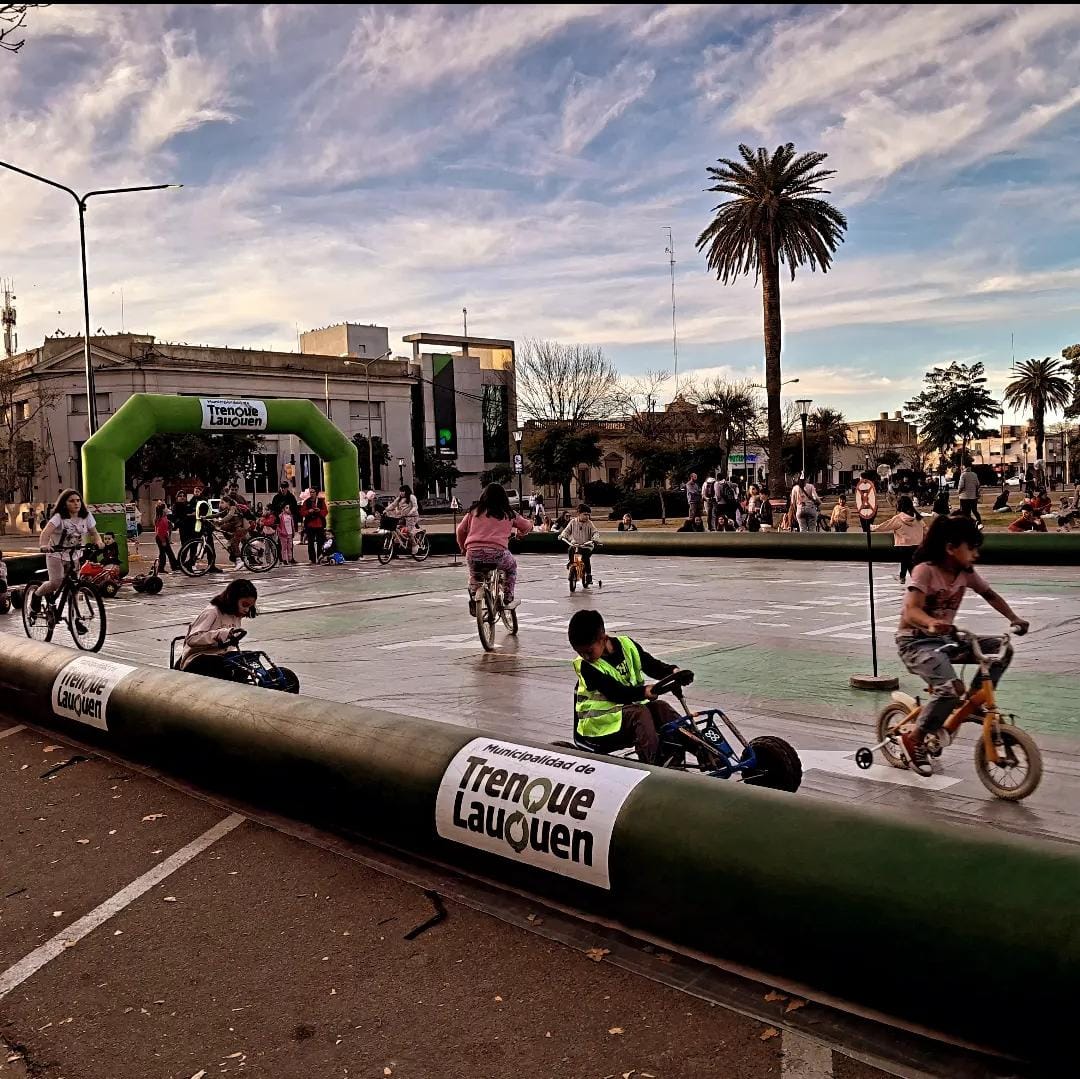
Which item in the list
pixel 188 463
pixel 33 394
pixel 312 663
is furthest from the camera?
pixel 33 394

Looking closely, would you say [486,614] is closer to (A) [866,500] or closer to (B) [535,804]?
(A) [866,500]

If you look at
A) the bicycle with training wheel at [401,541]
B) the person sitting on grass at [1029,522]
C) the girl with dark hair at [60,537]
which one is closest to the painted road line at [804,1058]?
the girl with dark hair at [60,537]

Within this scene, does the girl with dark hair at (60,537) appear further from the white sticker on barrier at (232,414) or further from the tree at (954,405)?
the tree at (954,405)

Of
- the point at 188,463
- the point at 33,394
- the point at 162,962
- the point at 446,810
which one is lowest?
the point at 162,962

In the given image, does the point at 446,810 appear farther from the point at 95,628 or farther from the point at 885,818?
the point at 95,628

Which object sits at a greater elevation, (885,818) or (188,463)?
(188,463)

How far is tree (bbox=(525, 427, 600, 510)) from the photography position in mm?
64750

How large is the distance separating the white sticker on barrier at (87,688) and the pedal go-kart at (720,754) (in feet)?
12.2

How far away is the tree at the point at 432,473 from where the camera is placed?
3214 inches

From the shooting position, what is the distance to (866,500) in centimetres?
1240

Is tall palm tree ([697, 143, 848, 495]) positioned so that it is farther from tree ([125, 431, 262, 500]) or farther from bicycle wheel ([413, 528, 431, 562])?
tree ([125, 431, 262, 500])

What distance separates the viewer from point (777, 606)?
14828 mm

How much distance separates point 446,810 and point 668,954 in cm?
123

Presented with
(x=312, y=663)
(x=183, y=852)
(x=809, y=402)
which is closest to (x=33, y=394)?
(x=809, y=402)
